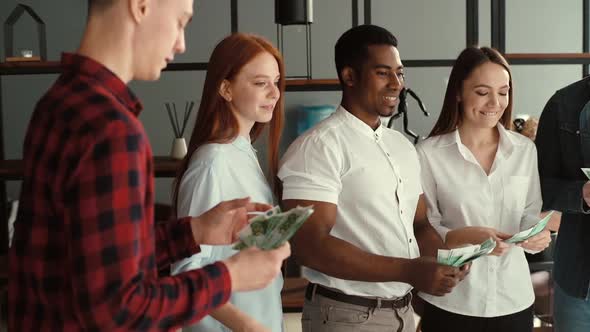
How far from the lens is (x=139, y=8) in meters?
1.14

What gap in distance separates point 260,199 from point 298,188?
0.43 ft

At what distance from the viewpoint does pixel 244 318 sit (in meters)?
1.69

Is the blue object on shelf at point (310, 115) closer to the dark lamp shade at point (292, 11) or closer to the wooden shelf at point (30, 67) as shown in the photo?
the wooden shelf at point (30, 67)

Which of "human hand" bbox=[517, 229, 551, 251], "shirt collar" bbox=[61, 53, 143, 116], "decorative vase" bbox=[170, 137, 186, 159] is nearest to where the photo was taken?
"shirt collar" bbox=[61, 53, 143, 116]

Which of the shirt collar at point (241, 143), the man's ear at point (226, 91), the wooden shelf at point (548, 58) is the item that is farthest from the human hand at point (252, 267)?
the wooden shelf at point (548, 58)

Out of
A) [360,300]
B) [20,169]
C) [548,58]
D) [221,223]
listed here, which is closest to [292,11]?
[548,58]

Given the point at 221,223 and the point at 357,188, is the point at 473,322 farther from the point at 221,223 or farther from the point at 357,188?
the point at 221,223

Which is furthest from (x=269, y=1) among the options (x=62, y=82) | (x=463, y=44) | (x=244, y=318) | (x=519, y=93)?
(x=62, y=82)

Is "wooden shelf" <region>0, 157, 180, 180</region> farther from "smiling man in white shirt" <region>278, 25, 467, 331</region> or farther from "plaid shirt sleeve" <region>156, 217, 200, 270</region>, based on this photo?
"plaid shirt sleeve" <region>156, 217, 200, 270</region>

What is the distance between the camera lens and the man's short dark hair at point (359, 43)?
7.09 feet

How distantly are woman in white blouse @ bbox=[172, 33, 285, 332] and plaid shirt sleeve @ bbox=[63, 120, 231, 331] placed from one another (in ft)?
2.67

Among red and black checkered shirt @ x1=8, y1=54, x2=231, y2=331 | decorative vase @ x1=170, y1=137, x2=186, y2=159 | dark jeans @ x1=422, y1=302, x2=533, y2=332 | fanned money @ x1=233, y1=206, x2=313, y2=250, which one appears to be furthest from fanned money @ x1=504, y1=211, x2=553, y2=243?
decorative vase @ x1=170, y1=137, x2=186, y2=159

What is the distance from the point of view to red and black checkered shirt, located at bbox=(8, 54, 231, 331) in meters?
1.01

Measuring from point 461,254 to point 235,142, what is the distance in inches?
25.6
